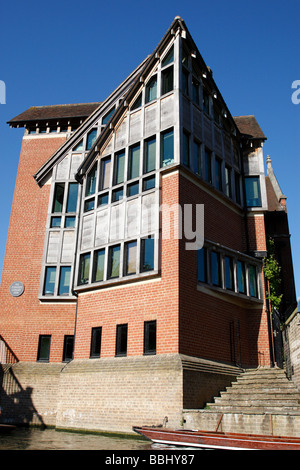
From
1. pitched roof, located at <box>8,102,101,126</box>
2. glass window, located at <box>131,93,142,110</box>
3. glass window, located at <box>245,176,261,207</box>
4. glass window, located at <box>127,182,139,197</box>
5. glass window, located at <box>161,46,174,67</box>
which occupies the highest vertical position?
pitched roof, located at <box>8,102,101,126</box>

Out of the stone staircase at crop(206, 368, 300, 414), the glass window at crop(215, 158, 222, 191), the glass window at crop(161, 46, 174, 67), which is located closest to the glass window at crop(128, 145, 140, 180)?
the glass window at crop(215, 158, 222, 191)

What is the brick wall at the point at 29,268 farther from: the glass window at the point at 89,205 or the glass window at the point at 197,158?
the glass window at the point at 197,158

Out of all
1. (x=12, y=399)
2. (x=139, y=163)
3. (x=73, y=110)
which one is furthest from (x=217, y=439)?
(x=73, y=110)

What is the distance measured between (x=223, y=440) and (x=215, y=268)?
8563mm

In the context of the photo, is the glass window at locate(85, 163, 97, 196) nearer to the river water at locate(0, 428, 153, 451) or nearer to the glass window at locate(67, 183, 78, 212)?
the glass window at locate(67, 183, 78, 212)

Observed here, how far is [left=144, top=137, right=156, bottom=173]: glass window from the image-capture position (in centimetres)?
1781

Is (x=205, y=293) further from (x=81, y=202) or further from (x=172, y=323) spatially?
(x=81, y=202)

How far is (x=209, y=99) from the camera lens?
Result: 20312 mm

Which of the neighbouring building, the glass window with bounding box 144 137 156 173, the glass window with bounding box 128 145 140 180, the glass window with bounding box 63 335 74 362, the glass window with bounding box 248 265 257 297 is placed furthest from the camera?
the glass window with bounding box 63 335 74 362

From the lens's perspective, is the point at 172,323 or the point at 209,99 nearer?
the point at 172,323

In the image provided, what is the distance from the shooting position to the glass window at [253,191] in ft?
67.6

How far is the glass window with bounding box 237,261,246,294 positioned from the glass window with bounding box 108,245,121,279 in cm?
539

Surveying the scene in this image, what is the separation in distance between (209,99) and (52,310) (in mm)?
13369

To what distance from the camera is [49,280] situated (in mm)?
21594
